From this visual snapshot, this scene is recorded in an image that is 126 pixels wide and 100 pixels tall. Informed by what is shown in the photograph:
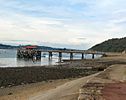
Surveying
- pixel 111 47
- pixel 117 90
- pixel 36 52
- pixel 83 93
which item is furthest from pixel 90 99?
pixel 111 47

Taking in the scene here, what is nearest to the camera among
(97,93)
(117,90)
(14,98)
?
(97,93)

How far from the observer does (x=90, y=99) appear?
9820 millimetres

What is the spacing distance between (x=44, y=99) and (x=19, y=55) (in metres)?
101

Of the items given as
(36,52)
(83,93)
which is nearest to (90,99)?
(83,93)

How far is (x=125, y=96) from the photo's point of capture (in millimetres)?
10617

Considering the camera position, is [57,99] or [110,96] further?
[57,99]

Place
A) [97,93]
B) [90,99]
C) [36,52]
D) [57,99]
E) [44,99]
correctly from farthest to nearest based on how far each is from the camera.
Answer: [36,52], [44,99], [57,99], [97,93], [90,99]

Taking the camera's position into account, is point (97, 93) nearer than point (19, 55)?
Yes

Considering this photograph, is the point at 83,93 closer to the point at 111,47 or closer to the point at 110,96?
the point at 110,96

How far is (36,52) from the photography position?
355ft

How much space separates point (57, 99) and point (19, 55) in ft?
335

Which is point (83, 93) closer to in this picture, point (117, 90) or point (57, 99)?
point (117, 90)

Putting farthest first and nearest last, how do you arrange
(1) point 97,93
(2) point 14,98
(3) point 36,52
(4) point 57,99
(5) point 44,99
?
(3) point 36,52
(2) point 14,98
(5) point 44,99
(4) point 57,99
(1) point 97,93

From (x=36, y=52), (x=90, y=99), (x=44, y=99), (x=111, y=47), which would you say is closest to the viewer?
(x=90, y=99)
